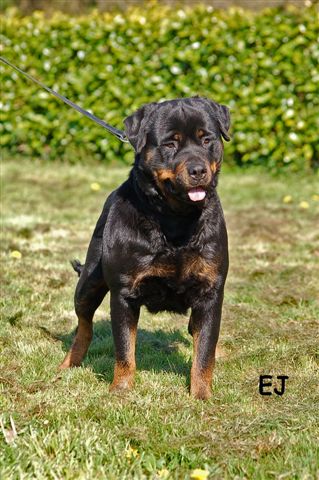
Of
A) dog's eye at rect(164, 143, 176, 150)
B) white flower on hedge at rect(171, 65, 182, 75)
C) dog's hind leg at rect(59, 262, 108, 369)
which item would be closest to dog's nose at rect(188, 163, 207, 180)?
dog's eye at rect(164, 143, 176, 150)

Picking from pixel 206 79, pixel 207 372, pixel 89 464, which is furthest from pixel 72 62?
pixel 89 464

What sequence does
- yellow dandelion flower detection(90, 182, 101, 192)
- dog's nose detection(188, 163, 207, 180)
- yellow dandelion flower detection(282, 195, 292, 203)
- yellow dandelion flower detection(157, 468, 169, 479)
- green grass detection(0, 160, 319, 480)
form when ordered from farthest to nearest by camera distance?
1. yellow dandelion flower detection(90, 182, 101, 192)
2. yellow dandelion flower detection(282, 195, 292, 203)
3. dog's nose detection(188, 163, 207, 180)
4. green grass detection(0, 160, 319, 480)
5. yellow dandelion flower detection(157, 468, 169, 479)

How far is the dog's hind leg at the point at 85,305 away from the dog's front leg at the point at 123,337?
0.48 m

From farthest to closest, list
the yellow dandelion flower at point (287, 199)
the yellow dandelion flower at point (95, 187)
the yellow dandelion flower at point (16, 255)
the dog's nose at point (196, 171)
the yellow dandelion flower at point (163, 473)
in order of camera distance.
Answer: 1. the yellow dandelion flower at point (95, 187)
2. the yellow dandelion flower at point (287, 199)
3. the yellow dandelion flower at point (16, 255)
4. the dog's nose at point (196, 171)
5. the yellow dandelion flower at point (163, 473)

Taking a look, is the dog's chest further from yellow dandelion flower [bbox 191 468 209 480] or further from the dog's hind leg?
yellow dandelion flower [bbox 191 468 209 480]

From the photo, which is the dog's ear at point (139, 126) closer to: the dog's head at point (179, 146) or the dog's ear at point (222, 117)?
the dog's head at point (179, 146)

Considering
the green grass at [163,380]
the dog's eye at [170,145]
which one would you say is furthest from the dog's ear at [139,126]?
the green grass at [163,380]

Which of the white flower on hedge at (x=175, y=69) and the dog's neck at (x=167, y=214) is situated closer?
the dog's neck at (x=167, y=214)

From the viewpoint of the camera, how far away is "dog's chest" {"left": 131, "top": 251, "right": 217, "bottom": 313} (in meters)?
3.86

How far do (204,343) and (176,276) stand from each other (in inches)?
14.3

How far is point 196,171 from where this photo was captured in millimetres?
3625

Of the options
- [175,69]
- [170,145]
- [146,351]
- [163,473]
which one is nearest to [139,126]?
[170,145]

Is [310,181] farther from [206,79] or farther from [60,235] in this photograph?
[60,235]

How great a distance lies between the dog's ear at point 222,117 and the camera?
13.3ft
